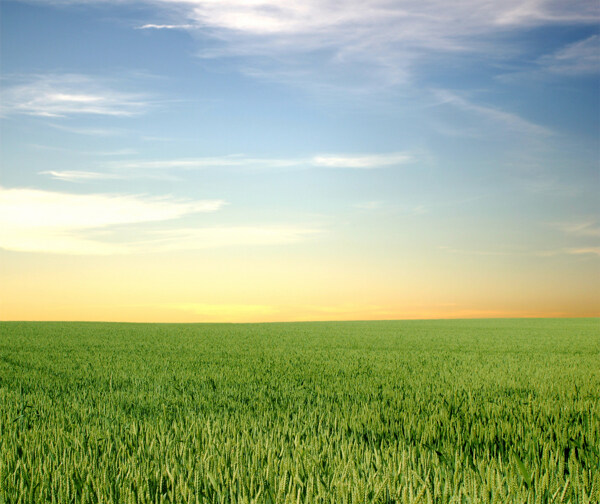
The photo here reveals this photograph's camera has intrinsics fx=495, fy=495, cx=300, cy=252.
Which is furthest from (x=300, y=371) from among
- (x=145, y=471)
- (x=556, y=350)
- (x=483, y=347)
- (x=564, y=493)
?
(x=556, y=350)

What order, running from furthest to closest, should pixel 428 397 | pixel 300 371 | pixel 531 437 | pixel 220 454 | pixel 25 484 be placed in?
pixel 300 371
pixel 428 397
pixel 531 437
pixel 220 454
pixel 25 484

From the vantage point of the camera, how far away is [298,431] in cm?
503

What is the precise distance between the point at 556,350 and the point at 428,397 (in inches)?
517

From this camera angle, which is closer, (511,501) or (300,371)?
(511,501)

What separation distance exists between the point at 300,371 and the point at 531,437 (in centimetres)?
589

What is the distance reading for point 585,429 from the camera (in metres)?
5.55

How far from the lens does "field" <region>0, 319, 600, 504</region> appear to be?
10.8 ft

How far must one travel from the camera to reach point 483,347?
18.5m

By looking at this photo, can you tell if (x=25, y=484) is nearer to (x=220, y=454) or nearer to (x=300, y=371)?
(x=220, y=454)

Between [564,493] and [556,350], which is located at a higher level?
[564,493]

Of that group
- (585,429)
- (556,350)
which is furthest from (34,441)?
(556,350)

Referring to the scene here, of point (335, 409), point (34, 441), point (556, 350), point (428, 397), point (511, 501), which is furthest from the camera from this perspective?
point (556, 350)

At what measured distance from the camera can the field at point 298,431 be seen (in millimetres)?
3303

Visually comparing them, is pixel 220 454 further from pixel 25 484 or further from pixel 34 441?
pixel 34 441
